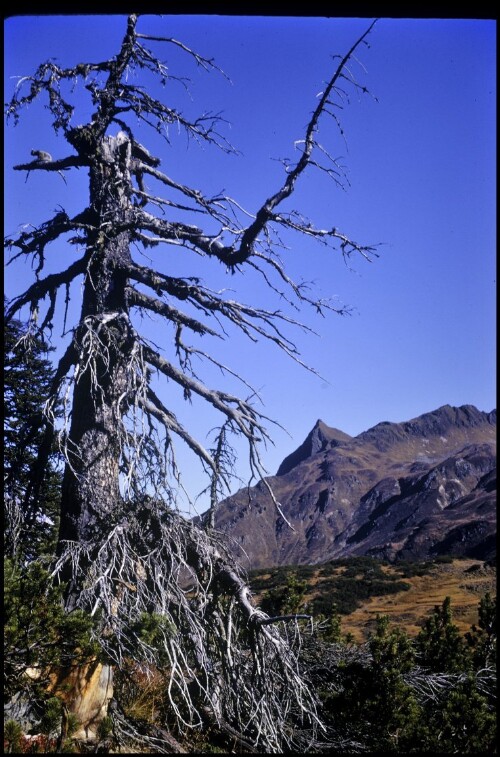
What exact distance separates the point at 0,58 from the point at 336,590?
27.9m

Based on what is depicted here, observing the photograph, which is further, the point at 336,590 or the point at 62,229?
the point at 336,590

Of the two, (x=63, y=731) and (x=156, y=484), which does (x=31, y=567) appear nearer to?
(x=63, y=731)

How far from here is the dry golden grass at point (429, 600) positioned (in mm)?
21203

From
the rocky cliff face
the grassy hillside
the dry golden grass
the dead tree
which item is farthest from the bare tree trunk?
the rocky cliff face

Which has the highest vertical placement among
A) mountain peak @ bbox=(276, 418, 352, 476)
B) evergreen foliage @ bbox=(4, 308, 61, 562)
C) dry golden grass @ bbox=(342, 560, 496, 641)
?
mountain peak @ bbox=(276, 418, 352, 476)

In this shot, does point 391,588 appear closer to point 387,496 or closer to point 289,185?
point 289,185

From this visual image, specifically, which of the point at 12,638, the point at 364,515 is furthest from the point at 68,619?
the point at 364,515

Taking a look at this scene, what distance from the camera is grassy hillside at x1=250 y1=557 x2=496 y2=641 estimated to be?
72.4 feet

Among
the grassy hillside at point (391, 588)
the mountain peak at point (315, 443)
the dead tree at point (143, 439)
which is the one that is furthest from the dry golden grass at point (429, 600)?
the mountain peak at point (315, 443)

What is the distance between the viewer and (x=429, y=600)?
25828mm

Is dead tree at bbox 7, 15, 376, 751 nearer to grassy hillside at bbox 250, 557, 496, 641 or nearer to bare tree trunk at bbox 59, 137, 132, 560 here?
bare tree trunk at bbox 59, 137, 132, 560

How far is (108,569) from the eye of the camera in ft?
18.5

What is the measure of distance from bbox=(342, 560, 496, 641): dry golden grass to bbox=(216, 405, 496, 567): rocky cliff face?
1584 cm

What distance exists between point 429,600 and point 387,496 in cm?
7228
